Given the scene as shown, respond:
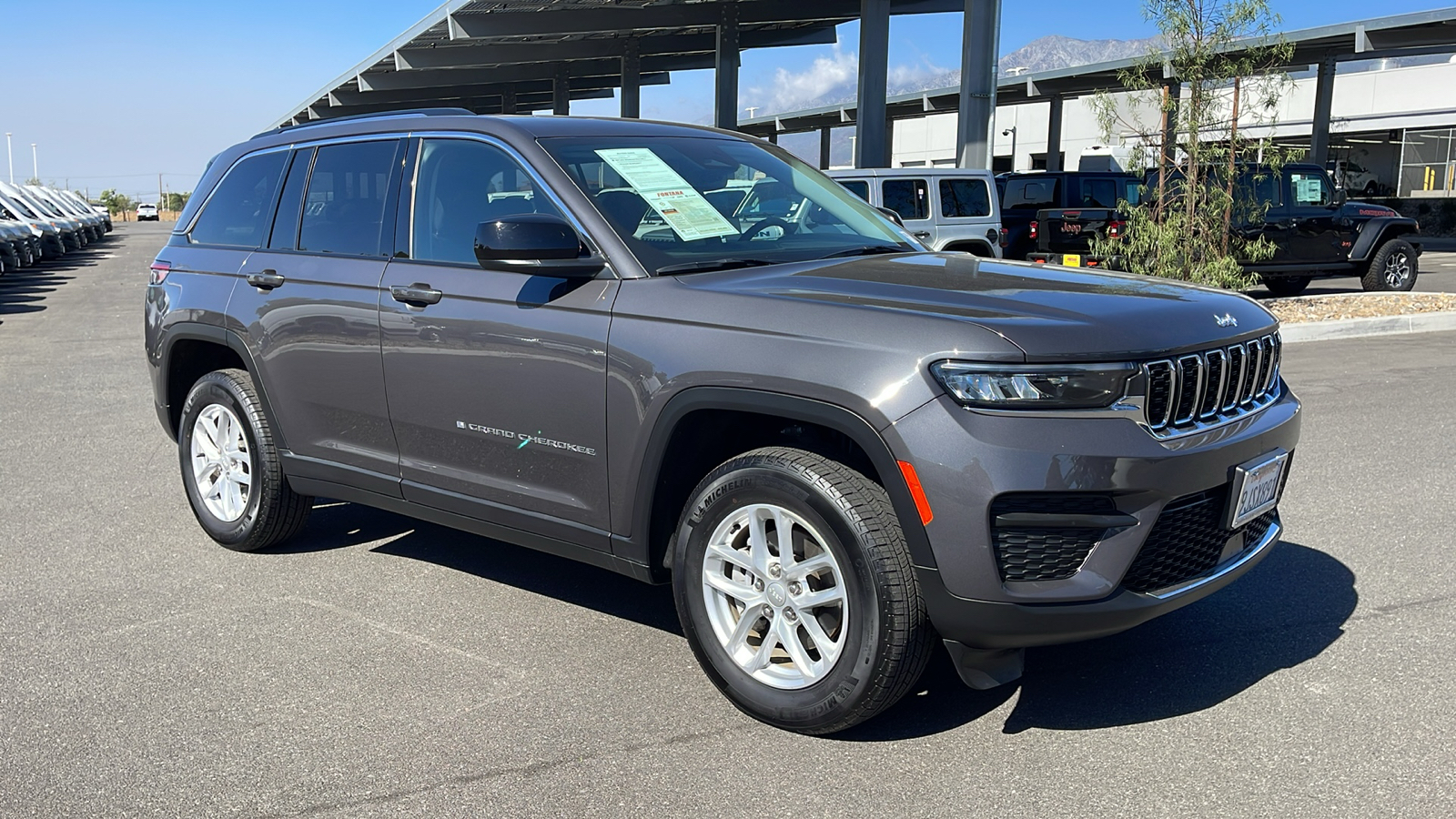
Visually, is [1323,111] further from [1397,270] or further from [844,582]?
[844,582]

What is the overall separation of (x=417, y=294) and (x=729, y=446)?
133 centimetres

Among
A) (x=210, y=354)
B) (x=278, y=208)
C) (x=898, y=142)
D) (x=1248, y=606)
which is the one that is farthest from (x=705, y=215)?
(x=898, y=142)

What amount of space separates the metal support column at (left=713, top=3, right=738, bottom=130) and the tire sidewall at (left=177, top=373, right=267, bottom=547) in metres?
28.7

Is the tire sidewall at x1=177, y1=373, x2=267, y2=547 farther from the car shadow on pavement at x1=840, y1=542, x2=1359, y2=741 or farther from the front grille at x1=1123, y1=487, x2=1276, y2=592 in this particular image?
the front grille at x1=1123, y1=487, x2=1276, y2=592

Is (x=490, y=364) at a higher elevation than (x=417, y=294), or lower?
lower

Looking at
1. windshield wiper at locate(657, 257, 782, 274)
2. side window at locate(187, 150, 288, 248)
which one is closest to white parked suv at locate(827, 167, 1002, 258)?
side window at locate(187, 150, 288, 248)

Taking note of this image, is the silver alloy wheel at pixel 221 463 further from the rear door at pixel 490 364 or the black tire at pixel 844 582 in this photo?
the black tire at pixel 844 582

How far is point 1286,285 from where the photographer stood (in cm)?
1862

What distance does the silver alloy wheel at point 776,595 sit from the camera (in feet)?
11.4

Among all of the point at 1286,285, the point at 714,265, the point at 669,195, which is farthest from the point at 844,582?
the point at 1286,285

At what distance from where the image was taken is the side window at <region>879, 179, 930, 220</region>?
16781mm

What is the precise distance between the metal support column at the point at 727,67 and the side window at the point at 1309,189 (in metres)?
18.7

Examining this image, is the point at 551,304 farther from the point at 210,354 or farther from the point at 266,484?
the point at 210,354

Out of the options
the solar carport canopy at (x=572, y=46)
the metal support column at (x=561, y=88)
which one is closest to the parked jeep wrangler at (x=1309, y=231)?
the solar carport canopy at (x=572, y=46)
